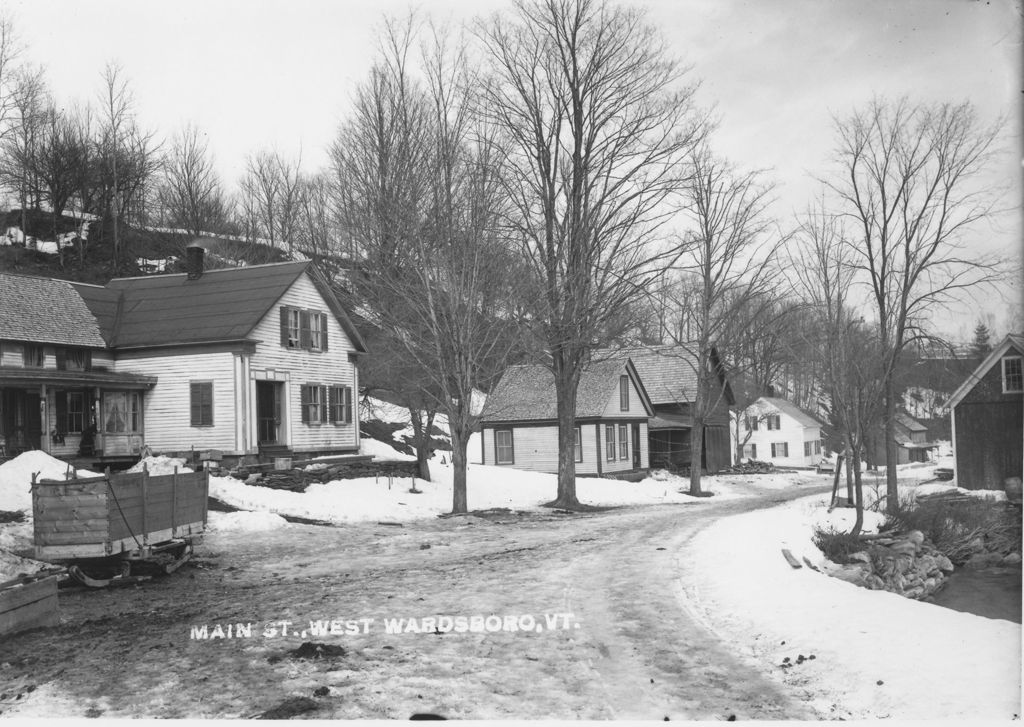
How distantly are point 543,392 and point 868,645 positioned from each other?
28.8 m

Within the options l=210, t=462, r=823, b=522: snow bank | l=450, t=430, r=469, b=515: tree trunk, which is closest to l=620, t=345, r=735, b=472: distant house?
l=210, t=462, r=823, b=522: snow bank

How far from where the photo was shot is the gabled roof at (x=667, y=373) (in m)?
41.5

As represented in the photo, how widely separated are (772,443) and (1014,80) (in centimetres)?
5897

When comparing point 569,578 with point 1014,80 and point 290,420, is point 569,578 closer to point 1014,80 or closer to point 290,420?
point 1014,80

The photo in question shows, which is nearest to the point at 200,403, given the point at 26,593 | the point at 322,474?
the point at 322,474

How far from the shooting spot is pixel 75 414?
2295 cm

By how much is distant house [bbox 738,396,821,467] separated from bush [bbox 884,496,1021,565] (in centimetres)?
4127

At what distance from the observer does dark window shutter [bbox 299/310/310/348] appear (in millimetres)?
25016

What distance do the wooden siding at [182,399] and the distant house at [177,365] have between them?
3cm

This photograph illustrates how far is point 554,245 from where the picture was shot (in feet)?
66.7

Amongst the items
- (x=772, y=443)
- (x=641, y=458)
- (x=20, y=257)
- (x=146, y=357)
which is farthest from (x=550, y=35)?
(x=772, y=443)

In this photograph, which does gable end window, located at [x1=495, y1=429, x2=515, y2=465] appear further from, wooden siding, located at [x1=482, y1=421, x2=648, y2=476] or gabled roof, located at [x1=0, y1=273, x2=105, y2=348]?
gabled roof, located at [x1=0, y1=273, x2=105, y2=348]

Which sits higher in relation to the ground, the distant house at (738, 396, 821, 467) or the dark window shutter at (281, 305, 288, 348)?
the dark window shutter at (281, 305, 288, 348)

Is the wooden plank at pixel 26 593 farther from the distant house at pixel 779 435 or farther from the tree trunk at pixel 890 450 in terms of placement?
the distant house at pixel 779 435
